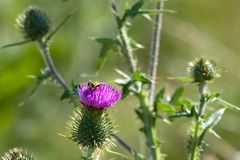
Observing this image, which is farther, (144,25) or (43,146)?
(144,25)

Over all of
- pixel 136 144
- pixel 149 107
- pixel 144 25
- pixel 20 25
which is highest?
pixel 20 25

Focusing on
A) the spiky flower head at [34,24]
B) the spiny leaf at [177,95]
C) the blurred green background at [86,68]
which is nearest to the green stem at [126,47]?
the spiny leaf at [177,95]

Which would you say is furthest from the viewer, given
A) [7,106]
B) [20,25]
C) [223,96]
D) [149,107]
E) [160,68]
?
[160,68]

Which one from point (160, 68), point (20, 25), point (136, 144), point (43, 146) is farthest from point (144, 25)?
point (20, 25)

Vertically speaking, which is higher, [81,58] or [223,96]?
[81,58]

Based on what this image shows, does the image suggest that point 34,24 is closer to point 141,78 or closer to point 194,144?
point 141,78

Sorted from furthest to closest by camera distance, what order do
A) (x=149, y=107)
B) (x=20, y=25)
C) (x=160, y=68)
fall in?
(x=160, y=68) → (x=20, y=25) → (x=149, y=107)

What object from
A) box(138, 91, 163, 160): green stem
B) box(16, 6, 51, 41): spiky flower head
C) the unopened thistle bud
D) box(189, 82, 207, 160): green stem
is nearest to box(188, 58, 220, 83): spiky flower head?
box(189, 82, 207, 160): green stem

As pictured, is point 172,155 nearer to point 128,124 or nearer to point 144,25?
point 128,124
